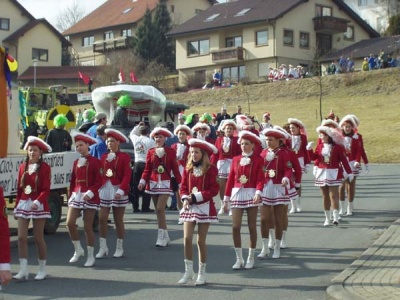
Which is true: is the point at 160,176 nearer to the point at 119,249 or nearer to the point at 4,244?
the point at 119,249

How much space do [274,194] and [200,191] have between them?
6.65 ft

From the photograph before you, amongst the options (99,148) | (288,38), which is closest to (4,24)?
(288,38)

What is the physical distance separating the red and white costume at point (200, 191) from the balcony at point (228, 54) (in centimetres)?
4913

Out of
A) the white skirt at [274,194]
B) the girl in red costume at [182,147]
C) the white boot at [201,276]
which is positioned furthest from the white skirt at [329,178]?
the white boot at [201,276]

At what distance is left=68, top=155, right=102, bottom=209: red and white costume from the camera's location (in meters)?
11.1

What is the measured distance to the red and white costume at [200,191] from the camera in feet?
32.2

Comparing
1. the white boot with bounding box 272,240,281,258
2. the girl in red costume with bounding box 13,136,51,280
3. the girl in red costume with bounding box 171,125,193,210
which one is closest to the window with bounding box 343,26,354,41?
the girl in red costume with bounding box 171,125,193,210

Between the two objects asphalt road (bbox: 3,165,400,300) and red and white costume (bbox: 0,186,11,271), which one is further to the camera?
asphalt road (bbox: 3,165,400,300)

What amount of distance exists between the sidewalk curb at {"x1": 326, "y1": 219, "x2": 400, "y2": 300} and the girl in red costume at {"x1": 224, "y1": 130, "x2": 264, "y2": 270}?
57.2 inches

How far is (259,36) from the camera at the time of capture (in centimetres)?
5903

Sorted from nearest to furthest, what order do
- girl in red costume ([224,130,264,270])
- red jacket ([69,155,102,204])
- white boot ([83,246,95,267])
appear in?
girl in red costume ([224,130,264,270]) < white boot ([83,246,95,267]) < red jacket ([69,155,102,204])

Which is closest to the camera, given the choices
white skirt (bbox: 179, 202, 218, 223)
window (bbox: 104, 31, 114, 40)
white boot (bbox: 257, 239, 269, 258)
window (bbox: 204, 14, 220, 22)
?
white skirt (bbox: 179, 202, 218, 223)

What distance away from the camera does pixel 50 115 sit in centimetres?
1803

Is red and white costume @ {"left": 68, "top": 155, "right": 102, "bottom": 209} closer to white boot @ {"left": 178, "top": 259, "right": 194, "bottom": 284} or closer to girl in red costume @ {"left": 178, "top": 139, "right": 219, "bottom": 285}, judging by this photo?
girl in red costume @ {"left": 178, "top": 139, "right": 219, "bottom": 285}
